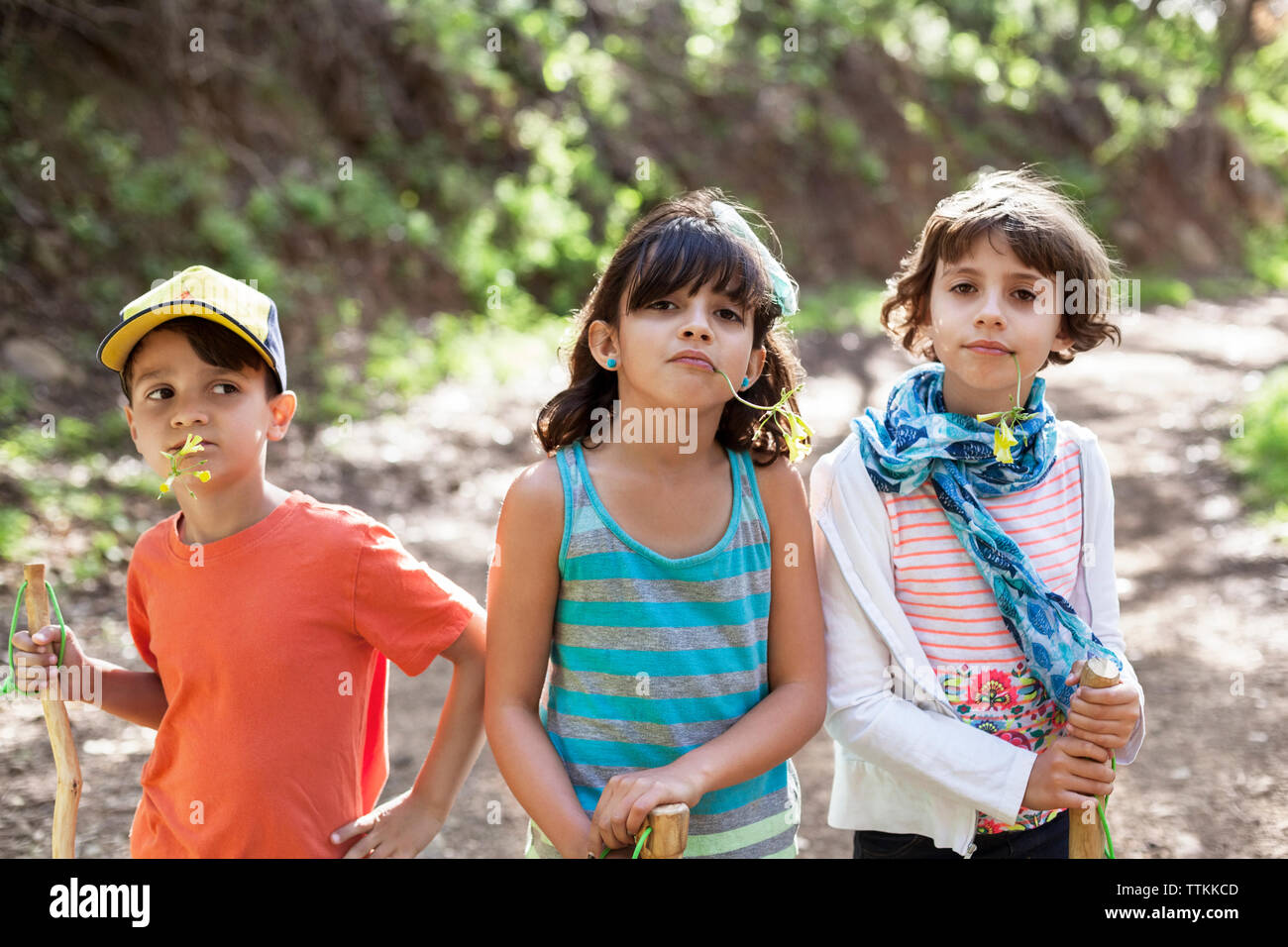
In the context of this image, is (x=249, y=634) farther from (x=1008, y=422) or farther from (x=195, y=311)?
(x=1008, y=422)

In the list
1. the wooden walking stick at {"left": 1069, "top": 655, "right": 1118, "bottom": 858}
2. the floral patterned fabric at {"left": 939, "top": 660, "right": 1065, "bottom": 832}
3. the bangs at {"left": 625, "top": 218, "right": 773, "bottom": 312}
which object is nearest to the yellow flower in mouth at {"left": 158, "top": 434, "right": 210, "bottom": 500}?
the bangs at {"left": 625, "top": 218, "right": 773, "bottom": 312}

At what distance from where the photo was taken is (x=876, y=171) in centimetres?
1689

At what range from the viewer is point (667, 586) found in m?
2.04

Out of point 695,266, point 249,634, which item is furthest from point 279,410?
point 695,266

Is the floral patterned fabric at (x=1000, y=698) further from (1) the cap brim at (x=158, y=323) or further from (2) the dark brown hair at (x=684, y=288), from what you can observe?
(1) the cap brim at (x=158, y=323)

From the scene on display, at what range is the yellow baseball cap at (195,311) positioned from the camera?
208 cm

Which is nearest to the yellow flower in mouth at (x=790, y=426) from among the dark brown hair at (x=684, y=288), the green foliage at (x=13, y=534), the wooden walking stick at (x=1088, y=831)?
the dark brown hair at (x=684, y=288)

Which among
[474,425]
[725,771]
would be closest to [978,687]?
[725,771]

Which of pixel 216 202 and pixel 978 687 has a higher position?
pixel 216 202

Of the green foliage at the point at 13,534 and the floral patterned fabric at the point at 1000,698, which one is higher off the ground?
the green foliage at the point at 13,534

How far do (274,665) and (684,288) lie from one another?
39.1 inches

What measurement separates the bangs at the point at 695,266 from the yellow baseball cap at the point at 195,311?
70cm
